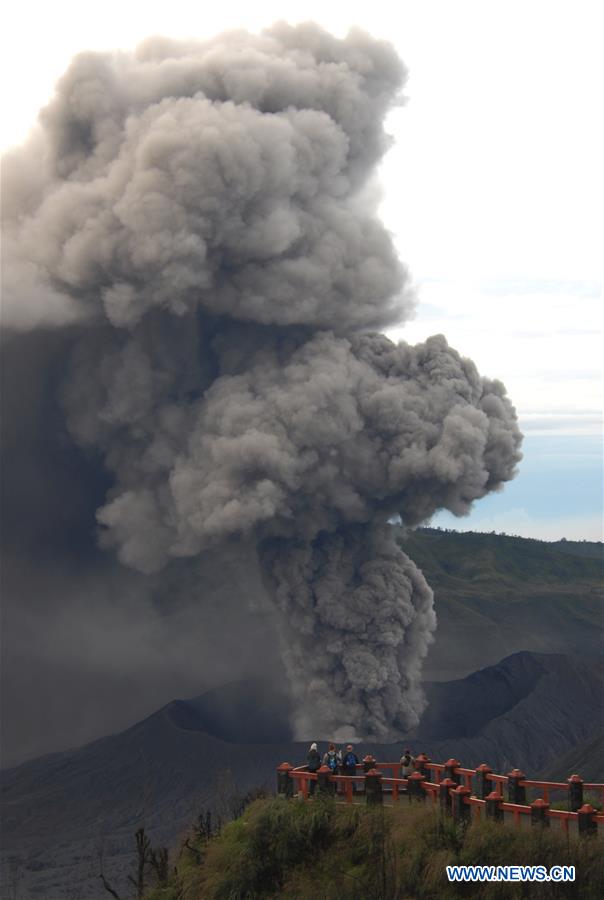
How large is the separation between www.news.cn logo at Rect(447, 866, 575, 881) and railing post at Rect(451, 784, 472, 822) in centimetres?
110

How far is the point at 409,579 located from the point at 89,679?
90.5 ft

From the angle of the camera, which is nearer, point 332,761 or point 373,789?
point 373,789

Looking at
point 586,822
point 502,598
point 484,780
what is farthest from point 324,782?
point 502,598

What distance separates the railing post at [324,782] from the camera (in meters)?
22.2

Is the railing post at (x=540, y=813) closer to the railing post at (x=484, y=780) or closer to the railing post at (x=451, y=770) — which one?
the railing post at (x=484, y=780)

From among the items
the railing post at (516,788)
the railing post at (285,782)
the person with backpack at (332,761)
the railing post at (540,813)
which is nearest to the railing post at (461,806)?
the railing post at (516,788)

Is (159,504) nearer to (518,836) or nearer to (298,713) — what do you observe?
(298,713)

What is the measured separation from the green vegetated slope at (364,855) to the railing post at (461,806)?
20cm

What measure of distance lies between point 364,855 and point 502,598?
94901 millimetres

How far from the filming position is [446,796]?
20.2 metres

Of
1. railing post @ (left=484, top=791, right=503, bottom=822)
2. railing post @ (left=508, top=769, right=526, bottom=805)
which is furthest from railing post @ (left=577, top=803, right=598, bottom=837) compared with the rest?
railing post @ (left=508, top=769, right=526, bottom=805)

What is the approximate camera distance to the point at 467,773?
21.3 metres

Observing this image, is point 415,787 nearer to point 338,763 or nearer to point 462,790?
point 462,790

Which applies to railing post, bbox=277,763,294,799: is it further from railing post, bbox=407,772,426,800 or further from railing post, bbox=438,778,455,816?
railing post, bbox=438,778,455,816
